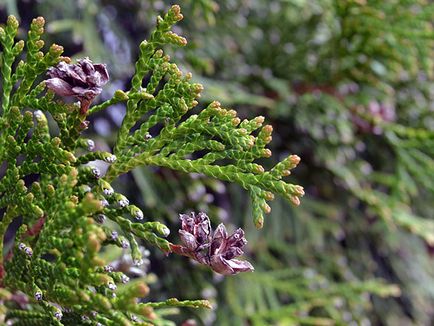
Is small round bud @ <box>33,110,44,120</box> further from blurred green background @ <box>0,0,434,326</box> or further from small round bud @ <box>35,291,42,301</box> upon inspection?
blurred green background @ <box>0,0,434,326</box>

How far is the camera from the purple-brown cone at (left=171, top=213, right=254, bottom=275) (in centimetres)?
82

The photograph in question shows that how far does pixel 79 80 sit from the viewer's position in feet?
2.76

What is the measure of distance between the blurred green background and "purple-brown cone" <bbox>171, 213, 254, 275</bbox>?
0.82m

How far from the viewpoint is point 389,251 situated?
8.14ft

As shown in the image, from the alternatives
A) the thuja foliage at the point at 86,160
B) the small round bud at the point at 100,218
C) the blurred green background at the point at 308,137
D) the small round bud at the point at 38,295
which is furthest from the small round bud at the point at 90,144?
the blurred green background at the point at 308,137

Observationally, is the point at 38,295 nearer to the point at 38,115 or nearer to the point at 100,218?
the point at 100,218

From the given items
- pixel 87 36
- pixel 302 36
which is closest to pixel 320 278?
pixel 302 36

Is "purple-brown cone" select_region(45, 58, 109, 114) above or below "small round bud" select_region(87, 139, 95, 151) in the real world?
above

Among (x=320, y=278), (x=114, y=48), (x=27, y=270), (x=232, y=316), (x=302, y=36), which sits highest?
(x=302, y=36)

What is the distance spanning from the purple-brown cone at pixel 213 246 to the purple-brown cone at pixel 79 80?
0.23 m

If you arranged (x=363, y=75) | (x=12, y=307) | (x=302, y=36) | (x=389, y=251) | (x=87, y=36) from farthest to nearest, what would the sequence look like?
(x=389, y=251) < (x=302, y=36) < (x=363, y=75) < (x=87, y=36) < (x=12, y=307)

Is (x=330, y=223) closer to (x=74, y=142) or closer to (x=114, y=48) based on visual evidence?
(x=114, y=48)

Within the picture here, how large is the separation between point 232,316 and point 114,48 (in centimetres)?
93

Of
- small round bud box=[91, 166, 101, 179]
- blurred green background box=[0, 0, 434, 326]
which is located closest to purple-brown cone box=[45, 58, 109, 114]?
small round bud box=[91, 166, 101, 179]
